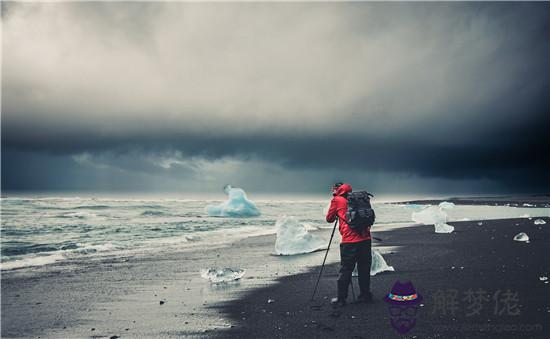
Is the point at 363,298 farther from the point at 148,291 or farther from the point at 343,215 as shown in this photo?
the point at 148,291

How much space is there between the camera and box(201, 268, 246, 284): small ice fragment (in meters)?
8.09

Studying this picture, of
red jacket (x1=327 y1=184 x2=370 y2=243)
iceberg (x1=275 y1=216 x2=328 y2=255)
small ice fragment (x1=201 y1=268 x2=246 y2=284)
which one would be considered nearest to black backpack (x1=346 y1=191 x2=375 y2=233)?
red jacket (x1=327 y1=184 x2=370 y2=243)

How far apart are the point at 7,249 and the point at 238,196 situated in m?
23.5

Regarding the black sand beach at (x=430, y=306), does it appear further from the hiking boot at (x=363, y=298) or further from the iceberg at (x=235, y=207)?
the iceberg at (x=235, y=207)

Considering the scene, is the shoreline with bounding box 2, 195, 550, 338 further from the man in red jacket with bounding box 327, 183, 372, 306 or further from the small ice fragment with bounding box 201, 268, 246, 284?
the man in red jacket with bounding box 327, 183, 372, 306

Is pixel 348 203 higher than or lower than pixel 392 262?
higher

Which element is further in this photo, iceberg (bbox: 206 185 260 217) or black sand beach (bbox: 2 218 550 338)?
iceberg (bbox: 206 185 260 217)

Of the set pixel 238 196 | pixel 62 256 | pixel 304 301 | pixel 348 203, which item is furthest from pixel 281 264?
pixel 238 196

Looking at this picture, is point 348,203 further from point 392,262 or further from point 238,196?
point 238,196

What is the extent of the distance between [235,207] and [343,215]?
100ft

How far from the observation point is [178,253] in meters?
13.0

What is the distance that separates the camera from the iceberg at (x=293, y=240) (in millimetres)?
12234

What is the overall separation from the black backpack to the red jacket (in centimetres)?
13

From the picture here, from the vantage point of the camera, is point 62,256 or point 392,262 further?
point 62,256
